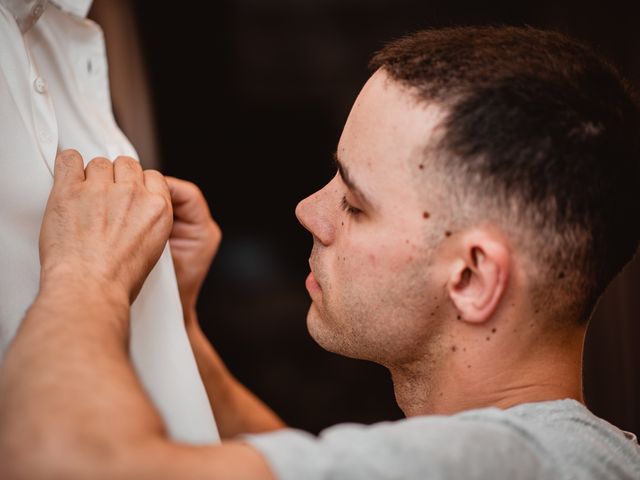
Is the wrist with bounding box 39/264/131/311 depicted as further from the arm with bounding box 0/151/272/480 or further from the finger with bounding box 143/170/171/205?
the finger with bounding box 143/170/171/205

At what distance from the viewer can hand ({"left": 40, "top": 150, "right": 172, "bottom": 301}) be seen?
3.15ft

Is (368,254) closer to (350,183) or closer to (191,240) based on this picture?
(350,183)

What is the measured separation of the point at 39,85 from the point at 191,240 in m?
0.44

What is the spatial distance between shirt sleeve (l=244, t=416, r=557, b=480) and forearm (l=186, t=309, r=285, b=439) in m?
0.67

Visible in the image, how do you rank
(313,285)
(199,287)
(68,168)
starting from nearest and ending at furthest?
(68,168) < (313,285) < (199,287)

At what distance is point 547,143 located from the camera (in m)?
1.01

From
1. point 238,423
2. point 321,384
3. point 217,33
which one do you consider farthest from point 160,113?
point 238,423

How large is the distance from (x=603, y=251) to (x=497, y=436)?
335mm

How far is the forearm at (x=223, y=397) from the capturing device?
152 centimetres

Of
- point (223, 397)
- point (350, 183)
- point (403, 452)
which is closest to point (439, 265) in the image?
point (350, 183)

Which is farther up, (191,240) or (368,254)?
(368,254)

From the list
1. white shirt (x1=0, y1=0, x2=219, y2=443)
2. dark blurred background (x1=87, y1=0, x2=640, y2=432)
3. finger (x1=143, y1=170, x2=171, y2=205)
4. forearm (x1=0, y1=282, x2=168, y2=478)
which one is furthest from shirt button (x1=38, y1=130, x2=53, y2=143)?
dark blurred background (x1=87, y1=0, x2=640, y2=432)

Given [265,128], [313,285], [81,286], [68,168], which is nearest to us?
[81,286]

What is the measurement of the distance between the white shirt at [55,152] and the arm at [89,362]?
0.18 feet
